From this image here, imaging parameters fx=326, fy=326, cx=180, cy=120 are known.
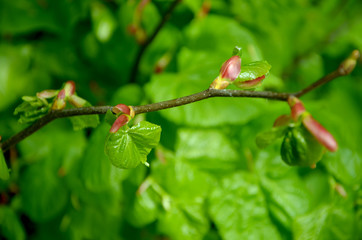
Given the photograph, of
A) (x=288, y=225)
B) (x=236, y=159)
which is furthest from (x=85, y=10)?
(x=288, y=225)

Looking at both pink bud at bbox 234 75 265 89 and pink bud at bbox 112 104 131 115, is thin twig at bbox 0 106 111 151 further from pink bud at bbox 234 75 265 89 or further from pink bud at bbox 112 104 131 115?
pink bud at bbox 234 75 265 89

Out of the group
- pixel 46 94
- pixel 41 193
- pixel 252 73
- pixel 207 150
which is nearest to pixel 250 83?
pixel 252 73

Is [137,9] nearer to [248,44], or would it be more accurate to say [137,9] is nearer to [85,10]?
[85,10]

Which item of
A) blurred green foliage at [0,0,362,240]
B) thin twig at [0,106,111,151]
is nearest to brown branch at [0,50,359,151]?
thin twig at [0,106,111,151]

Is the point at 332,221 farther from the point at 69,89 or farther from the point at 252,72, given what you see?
the point at 69,89

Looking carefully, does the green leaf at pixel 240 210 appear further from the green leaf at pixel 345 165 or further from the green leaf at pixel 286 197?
the green leaf at pixel 345 165
